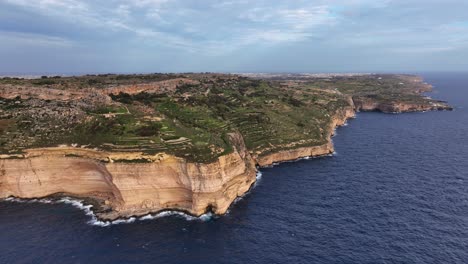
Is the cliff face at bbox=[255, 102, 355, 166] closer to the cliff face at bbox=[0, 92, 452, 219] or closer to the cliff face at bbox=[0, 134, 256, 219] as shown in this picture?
the cliff face at bbox=[0, 92, 452, 219]

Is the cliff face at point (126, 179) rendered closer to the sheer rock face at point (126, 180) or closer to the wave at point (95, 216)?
the sheer rock face at point (126, 180)

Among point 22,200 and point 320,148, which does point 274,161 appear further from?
point 22,200

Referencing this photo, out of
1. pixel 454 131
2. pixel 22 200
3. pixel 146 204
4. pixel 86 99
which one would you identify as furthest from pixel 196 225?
pixel 454 131

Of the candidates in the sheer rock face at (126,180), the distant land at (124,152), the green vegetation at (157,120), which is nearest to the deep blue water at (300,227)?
the sheer rock face at (126,180)

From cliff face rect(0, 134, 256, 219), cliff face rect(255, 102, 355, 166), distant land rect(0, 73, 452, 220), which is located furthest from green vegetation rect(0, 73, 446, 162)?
cliff face rect(0, 134, 256, 219)

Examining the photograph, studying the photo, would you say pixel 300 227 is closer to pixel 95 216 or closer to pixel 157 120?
pixel 95 216
